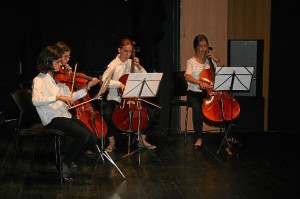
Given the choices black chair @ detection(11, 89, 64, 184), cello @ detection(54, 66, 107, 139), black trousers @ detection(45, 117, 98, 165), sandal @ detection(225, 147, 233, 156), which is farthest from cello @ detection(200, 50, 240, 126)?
A: black chair @ detection(11, 89, 64, 184)

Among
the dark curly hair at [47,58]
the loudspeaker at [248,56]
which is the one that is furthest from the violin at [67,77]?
the loudspeaker at [248,56]

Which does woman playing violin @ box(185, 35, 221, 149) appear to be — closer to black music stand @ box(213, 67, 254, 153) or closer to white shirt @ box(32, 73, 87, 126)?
black music stand @ box(213, 67, 254, 153)

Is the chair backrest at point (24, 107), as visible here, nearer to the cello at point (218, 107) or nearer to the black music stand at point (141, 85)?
the black music stand at point (141, 85)

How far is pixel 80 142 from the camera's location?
4.85m

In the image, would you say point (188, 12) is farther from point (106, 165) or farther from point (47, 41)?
point (106, 165)

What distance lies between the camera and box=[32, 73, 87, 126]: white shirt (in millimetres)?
4653

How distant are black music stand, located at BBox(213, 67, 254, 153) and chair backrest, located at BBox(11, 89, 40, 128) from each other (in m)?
1.87

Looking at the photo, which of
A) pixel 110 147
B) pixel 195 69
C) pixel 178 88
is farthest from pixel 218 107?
pixel 110 147

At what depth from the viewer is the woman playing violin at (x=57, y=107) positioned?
15.7 feet

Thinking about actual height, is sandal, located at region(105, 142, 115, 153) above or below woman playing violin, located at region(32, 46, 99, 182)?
below

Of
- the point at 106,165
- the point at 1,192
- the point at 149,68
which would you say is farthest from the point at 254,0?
the point at 1,192

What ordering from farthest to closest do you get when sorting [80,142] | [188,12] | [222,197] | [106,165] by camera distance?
[188,12], [106,165], [80,142], [222,197]

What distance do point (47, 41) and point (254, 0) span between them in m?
2.72

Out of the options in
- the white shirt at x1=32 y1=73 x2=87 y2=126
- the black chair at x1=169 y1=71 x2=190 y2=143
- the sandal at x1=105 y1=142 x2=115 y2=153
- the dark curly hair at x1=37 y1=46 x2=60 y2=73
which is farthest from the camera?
the black chair at x1=169 y1=71 x2=190 y2=143
